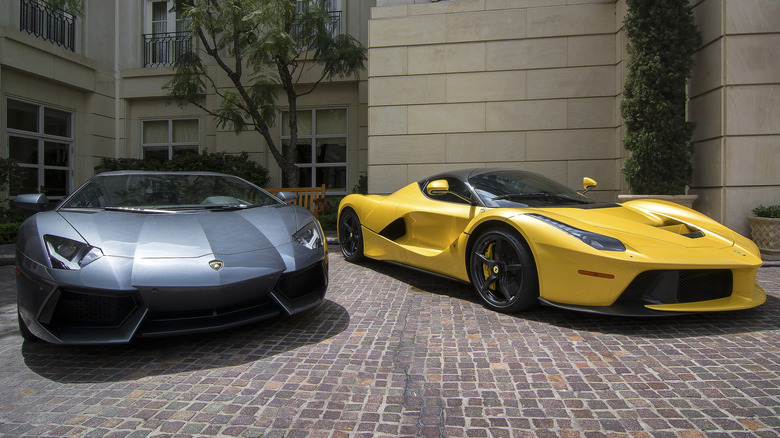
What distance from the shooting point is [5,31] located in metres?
9.40

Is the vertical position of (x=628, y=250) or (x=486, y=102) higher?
(x=486, y=102)

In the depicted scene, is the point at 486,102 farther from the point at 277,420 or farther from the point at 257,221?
the point at 277,420

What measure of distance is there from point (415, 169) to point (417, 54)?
2301 mm

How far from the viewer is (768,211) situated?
600cm

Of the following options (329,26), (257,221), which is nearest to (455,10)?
(329,26)

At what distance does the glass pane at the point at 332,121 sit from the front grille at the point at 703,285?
9.94 m

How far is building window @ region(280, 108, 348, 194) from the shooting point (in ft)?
39.3

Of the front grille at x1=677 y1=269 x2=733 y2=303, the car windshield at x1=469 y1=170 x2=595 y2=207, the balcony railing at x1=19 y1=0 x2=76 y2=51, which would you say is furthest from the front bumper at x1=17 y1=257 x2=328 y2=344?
the balcony railing at x1=19 y1=0 x2=76 y2=51

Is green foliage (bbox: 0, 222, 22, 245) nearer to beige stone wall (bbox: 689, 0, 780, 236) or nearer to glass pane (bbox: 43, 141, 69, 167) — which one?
glass pane (bbox: 43, 141, 69, 167)

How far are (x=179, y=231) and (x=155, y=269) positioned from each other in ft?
1.34

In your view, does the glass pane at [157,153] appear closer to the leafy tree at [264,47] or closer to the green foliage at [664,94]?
the leafy tree at [264,47]

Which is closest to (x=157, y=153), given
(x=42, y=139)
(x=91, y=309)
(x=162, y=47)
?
(x=42, y=139)

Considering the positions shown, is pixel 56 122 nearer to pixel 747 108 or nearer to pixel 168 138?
pixel 168 138

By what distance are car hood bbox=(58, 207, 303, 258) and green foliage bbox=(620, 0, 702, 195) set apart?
5722mm
